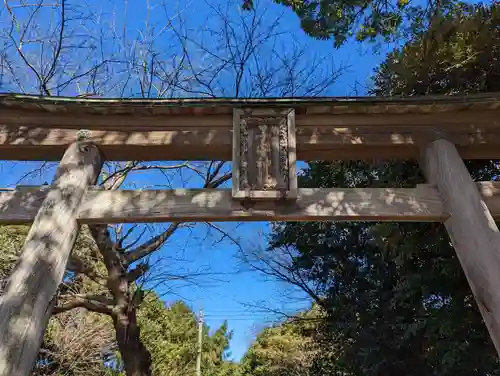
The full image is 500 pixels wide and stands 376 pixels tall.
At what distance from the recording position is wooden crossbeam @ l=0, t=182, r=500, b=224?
3.23 meters

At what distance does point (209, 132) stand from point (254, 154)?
47 cm

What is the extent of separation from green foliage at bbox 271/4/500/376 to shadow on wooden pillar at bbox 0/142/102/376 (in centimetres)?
384

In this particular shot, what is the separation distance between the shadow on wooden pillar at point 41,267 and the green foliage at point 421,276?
12.6 ft

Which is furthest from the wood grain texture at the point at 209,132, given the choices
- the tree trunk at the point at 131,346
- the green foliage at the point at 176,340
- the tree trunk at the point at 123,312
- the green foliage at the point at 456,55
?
the green foliage at the point at 176,340

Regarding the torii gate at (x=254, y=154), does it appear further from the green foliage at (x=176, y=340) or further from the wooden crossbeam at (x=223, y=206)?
the green foliage at (x=176, y=340)

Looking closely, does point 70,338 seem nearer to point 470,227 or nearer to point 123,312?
point 123,312

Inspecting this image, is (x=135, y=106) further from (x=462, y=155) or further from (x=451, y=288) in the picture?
(x=451, y=288)

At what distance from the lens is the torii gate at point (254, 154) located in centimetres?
308

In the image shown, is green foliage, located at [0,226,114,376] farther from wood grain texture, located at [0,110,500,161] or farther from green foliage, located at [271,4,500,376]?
green foliage, located at [271,4,500,376]

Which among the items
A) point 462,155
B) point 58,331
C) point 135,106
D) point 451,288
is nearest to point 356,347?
point 451,288

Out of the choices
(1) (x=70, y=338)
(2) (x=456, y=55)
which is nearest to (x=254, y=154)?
(2) (x=456, y=55)

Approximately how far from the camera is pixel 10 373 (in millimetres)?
2494

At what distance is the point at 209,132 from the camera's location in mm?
3646

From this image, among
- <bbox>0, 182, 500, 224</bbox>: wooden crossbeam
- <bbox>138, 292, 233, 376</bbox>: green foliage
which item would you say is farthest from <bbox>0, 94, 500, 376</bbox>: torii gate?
<bbox>138, 292, 233, 376</bbox>: green foliage
